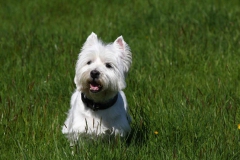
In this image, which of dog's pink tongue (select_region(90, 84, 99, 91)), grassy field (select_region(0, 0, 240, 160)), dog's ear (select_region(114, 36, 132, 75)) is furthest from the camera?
dog's ear (select_region(114, 36, 132, 75))

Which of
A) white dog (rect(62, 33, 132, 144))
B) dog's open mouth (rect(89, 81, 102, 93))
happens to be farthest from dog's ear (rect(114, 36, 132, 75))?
dog's open mouth (rect(89, 81, 102, 93))

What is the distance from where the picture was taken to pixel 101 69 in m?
4.83

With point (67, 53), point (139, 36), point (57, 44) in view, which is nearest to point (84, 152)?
point (67, 53)

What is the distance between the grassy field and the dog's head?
17.2 inches

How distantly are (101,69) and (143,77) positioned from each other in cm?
179

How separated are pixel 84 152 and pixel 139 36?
15.5 ft

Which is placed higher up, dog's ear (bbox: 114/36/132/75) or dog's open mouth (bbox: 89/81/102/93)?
dog's ear (bbox: 114/36/132/75)

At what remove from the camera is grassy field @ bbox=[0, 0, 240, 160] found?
4.76 meters

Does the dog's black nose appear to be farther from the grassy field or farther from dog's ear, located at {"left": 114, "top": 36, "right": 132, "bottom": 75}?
the grassy field

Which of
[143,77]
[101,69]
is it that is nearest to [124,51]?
[101,69]

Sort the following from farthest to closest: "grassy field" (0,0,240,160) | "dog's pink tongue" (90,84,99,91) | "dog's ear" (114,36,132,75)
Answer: "dog's ear" (114,36,132,75) < "dog's pink tongue" (90,84,99,91) < "grassy field" (0,0,240,160)

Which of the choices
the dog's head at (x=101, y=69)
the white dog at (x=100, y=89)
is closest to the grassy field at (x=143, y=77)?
the white dog at (x=100, y=89)

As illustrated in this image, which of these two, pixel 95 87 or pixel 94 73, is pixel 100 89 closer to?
pixel 95 87

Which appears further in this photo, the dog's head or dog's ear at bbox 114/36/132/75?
dog's ear at bbox 114/36/132/75
